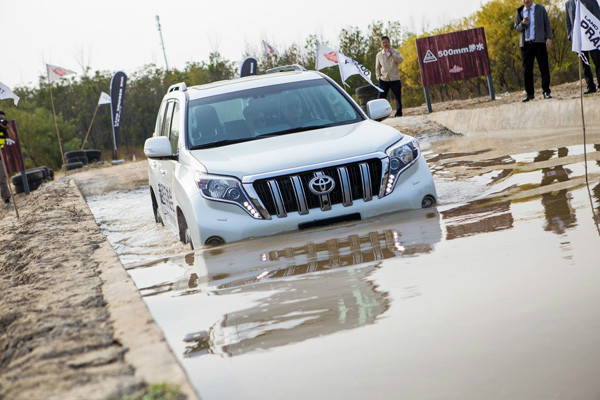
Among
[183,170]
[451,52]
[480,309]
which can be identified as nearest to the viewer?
[480,309]

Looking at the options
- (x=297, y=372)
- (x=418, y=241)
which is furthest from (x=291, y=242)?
(x=297, y=372)

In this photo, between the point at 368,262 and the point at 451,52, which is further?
the point at 451,52

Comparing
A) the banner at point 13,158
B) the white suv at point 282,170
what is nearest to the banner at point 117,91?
the banner at point 13,158

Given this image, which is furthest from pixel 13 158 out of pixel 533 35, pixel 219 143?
pixel 219 143

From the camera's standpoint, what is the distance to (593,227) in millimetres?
4926

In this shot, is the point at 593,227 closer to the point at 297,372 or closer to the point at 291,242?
the point at 291,242

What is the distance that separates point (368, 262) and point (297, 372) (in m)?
1.87

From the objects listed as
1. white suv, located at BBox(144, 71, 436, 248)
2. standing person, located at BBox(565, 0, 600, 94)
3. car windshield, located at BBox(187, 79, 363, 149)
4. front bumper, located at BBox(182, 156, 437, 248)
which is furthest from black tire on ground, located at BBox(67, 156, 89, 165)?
front bumper, located at BBox(182, 156, 437, 248)

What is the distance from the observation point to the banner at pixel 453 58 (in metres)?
20.3

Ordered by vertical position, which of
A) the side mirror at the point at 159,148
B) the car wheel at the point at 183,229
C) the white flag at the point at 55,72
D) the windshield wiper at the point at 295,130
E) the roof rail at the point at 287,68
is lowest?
the car wheel at the point at 183,229

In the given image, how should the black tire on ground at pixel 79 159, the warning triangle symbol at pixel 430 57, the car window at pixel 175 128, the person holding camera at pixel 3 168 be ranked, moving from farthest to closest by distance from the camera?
the black tire on ground at pixel 79 159 → the warning triangle symbol at pixel 430 57 → the person holding camera at pixel 3 168 → the car window at pixel 175 128

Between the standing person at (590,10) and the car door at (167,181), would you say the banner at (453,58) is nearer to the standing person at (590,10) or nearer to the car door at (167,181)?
the standing person at (590,10)

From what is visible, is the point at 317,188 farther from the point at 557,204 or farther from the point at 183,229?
the point at 557,204

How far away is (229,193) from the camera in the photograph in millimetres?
6082
